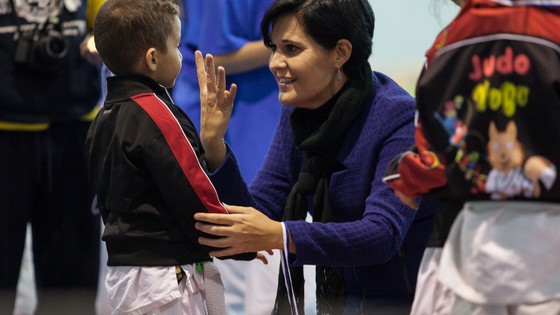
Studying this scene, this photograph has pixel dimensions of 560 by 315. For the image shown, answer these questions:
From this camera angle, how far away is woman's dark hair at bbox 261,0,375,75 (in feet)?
8.87

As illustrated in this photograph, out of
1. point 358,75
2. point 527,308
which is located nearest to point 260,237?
point 358,75

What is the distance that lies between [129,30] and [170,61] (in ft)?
0.38

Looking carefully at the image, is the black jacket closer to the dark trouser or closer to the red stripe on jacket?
the red stripe on jacket

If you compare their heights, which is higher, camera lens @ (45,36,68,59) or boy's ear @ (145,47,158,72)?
boy's ear @ (145,47,158,72)

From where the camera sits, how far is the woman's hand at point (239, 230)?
2422mm

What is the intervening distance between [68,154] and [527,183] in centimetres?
200

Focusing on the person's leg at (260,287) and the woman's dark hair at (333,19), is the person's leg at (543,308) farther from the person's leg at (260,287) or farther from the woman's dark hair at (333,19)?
the person's leg at (260,287)

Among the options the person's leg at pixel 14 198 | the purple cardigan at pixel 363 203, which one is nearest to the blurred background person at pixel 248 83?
the person's leg at pixel 14 198

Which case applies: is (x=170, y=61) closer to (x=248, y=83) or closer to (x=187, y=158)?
(x=187, y=158)

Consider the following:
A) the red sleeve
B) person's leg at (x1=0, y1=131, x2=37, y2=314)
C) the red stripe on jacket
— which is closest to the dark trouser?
person's leg at (x1=0, y1=131, x2=37, y2=314)

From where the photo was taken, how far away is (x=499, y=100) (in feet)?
6.16

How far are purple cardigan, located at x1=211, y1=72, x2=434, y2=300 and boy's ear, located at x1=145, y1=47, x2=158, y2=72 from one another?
0.84ft

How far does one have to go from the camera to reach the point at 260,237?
246 cm

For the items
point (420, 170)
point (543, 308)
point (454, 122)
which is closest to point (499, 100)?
point (454, 122)
